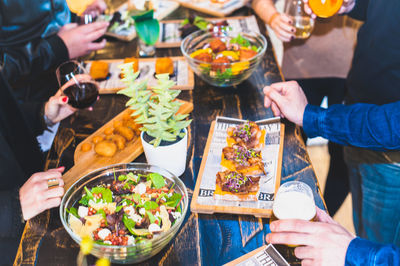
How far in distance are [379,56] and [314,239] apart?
113cm

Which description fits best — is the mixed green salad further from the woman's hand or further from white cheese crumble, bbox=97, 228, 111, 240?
the woman's hand

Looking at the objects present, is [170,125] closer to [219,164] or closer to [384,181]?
[219,164]

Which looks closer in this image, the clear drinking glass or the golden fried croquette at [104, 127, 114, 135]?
the golden fried croquette at [104, 127, 114, 135]

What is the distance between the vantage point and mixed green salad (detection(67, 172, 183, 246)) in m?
1.00

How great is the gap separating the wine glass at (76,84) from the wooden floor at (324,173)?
206 centimetres

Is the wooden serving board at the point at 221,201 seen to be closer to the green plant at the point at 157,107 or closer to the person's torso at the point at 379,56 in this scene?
the green plant at the point at 157,107

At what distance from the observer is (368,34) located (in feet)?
5.89

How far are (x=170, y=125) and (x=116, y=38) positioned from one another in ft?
4.41

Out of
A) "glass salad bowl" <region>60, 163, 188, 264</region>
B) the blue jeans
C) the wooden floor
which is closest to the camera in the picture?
"glass salad bowl" <region>60, 163, 188, 264</region>

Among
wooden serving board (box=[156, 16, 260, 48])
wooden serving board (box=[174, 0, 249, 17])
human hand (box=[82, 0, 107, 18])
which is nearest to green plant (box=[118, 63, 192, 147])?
wooden serving board (box=[156, 16, 260, 48])

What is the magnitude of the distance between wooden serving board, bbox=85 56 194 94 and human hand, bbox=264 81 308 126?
431mm

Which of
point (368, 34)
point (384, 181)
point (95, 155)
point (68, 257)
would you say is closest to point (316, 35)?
point (368, 34)

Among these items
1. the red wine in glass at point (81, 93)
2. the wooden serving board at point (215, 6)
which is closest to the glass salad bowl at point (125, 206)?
the red wine in glass at point (81, 93)

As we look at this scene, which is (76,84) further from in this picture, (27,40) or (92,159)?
(27,40)
